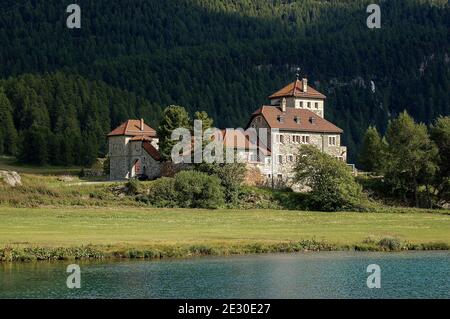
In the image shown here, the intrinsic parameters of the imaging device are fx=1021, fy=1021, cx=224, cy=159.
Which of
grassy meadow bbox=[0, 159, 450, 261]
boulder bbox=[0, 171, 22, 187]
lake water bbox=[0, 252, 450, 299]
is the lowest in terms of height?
lake water bbox=[0, 252, 450, 299]

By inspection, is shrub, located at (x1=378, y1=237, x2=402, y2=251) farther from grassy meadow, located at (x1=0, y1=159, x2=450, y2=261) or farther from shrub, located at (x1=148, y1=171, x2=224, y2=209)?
shrub, located at (x1=148, y1=171, x2=224, y2=209)

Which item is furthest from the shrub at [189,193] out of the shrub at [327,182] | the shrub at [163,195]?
the shrub at [327,182]

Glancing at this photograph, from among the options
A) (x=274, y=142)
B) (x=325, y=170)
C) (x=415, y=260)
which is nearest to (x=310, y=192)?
(x=325, y=170)

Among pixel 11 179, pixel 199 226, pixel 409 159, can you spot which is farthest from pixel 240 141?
pixel 199 226

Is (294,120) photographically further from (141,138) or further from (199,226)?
(199,226)

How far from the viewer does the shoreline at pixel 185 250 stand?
67.2 m

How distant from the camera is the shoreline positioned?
67250 mm

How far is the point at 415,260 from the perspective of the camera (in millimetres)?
69812

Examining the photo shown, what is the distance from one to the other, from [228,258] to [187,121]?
5670 cm

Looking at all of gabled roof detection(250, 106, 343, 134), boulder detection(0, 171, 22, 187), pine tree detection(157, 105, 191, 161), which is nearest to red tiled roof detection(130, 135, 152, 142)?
pine tree detection(157, 105, 191, 161)

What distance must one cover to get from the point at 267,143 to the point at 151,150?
14552 millimetres

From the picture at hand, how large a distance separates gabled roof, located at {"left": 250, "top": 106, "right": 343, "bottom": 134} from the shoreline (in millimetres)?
50071

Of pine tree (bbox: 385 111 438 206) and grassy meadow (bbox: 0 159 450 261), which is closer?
grassy meadow (bbox: 0 159 450 261)
